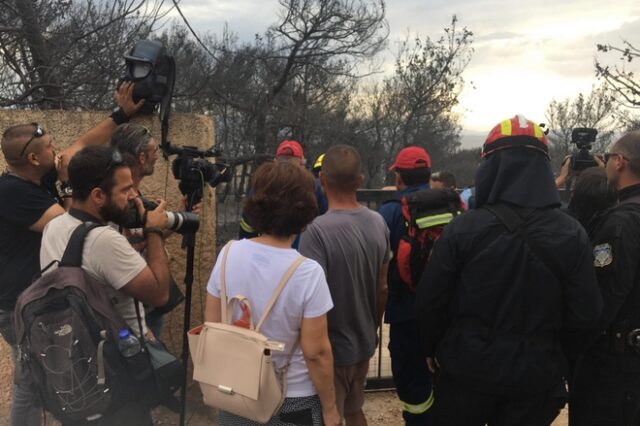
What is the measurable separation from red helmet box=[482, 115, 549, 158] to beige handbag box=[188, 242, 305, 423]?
3.29 feet

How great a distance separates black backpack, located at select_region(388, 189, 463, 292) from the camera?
2873 mm

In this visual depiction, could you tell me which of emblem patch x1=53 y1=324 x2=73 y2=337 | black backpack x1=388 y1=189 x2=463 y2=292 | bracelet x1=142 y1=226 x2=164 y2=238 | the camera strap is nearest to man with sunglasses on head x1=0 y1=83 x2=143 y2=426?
the camera strap

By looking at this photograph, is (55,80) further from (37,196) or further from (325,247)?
(325,247)

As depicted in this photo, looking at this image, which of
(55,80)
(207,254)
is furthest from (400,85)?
(207,254)

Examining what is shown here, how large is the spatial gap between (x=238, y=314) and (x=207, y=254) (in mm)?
1710

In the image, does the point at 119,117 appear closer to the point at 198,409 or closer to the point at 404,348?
the point at 198,409

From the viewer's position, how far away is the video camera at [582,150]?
3.79 m

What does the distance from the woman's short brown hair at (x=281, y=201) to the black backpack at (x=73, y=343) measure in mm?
692

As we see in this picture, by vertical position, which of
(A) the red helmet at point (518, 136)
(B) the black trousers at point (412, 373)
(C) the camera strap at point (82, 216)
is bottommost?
(B) the black trousers at point (412, 373)

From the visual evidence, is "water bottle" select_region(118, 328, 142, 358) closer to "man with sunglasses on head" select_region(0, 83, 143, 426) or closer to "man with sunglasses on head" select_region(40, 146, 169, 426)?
"man with sunglasses on head" select_region(40, 146, 169, 426)

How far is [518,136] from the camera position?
2.15 metres

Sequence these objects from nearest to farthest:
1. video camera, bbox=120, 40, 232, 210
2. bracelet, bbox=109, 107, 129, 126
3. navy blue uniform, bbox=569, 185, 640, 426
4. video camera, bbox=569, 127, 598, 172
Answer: navy blue uniform, bbox=569, 185, 640, 426
video camera, bbox=120, 40, 232, 210
bracelet, bbox=109, 107, 129, 126
video camera, bbox=569, 127, 598, 172

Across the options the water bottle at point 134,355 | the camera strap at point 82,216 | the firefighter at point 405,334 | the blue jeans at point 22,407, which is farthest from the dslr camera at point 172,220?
the firefighter at point 405,334

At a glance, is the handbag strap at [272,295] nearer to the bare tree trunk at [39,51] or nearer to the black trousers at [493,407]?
the black trousers at [493,407]
